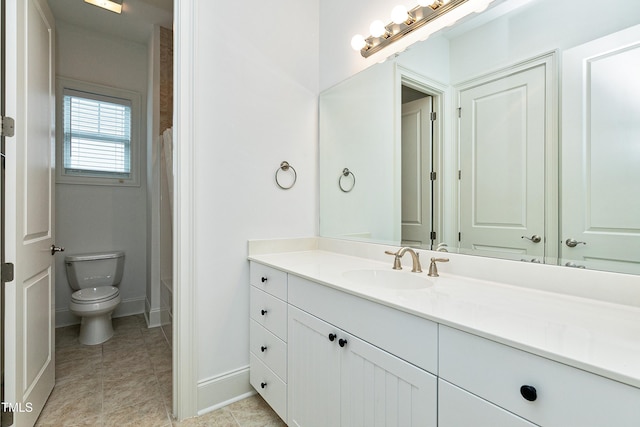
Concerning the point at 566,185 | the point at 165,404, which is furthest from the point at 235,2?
the point at 165,404

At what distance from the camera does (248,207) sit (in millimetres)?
1725

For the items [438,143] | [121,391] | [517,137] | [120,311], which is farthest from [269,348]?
[120,311]

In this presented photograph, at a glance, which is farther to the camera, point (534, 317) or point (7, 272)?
point (7, 272)

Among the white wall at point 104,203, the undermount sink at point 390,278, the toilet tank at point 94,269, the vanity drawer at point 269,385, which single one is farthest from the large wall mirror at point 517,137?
the white wall at point 104,203

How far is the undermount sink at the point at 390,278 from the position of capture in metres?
1.24

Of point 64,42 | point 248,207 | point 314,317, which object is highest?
point 64,42

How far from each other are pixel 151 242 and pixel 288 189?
1636 millimetres

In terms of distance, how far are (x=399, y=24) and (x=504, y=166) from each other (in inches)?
34.8

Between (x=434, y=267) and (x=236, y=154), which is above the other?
(x=236, y=154)

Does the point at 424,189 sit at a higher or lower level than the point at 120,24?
lower

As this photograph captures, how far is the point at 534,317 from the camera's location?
754 mm

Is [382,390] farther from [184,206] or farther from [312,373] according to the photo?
[184,206]

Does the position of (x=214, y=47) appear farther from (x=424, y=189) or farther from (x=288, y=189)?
(x=424, y=189)

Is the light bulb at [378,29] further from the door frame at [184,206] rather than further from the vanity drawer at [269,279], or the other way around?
the vanity drawer at [269,279]
